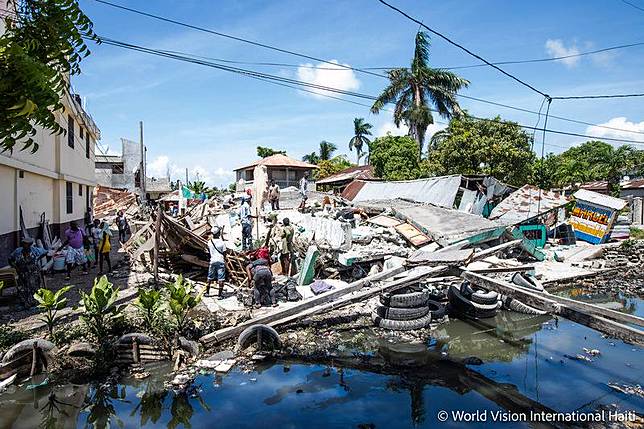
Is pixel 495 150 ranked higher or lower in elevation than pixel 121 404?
higher

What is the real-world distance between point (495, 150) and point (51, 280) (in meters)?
21.4

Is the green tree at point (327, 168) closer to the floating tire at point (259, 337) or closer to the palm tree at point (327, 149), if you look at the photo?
the palm tree at point (327, 149)

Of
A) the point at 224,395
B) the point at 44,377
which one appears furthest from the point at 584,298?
the point at 44,377

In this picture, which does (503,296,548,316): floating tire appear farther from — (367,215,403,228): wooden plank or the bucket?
the bucket

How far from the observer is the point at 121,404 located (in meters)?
5.38

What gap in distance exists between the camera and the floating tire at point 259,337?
6.78m

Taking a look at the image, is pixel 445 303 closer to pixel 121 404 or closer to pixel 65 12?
pixel 121 404

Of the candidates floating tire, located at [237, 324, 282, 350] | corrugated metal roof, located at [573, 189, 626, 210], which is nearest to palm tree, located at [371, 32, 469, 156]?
corrugated metal roof, located at [573, 189, 626, 210]

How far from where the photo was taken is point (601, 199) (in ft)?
63.8

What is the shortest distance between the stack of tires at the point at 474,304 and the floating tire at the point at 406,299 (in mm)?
1367

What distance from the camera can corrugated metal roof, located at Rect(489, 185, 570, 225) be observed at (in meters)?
16.8

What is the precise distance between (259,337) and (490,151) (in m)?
20.0

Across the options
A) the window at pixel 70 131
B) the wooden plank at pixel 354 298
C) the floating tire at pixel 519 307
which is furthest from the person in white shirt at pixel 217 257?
the window at pixel 70 131

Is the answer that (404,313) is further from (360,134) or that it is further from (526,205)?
(360,134)
